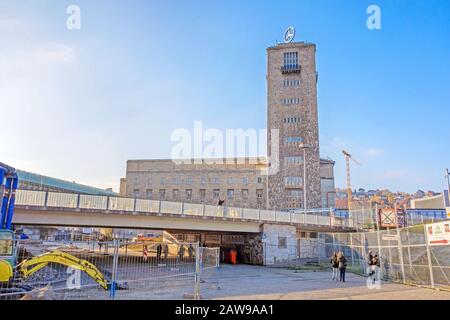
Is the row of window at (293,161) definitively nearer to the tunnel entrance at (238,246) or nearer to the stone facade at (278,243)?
the tunnel entrance at (238,246)

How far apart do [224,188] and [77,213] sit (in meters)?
59.3

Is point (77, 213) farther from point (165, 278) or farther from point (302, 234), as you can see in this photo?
point (302, 234)

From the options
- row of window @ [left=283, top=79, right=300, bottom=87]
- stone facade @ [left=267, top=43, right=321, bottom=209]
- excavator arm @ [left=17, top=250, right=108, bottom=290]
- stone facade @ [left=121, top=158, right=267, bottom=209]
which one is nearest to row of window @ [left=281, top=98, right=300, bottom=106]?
stone facade @ [left=267, top=43, right=321, bottom=209]

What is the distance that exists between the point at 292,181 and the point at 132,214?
45.1 metres

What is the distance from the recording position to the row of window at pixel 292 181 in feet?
224

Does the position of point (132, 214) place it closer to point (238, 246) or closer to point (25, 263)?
point (25, 263)

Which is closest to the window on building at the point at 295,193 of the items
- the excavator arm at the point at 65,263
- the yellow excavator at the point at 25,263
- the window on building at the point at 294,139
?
the window on building at the point at 294,139

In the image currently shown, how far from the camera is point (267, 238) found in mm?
36500

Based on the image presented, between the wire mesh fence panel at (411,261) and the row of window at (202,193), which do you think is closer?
the wire mesh fence panel at (411,261)

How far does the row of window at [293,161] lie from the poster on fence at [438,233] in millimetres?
52648

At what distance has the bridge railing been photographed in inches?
972

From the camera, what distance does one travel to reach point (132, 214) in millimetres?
28578

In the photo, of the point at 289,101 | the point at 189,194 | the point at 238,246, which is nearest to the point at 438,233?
the point at 238,246
